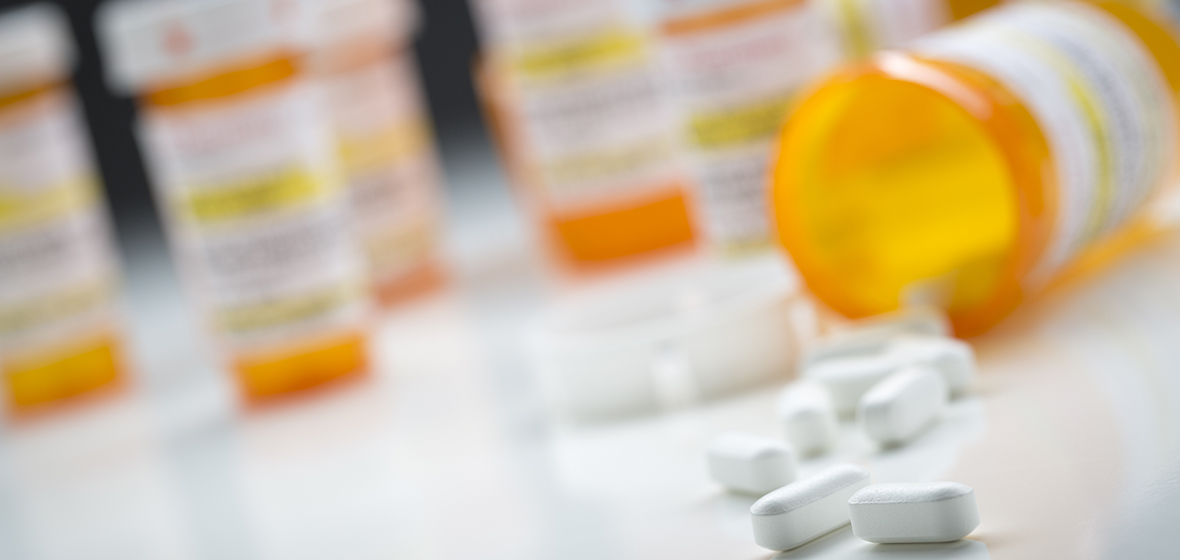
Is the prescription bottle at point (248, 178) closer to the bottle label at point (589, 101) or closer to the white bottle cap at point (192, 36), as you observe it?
the white bottle cap at point (192, 36)

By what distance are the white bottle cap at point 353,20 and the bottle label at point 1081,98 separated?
0.59 m

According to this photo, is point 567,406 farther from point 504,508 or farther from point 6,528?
point 6,528

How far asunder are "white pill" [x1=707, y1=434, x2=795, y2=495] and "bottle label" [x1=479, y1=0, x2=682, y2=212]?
61 cm

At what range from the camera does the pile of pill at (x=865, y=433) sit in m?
0.53

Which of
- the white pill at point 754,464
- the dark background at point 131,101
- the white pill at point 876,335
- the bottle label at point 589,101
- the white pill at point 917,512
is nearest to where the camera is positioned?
the white pill at point 917,512

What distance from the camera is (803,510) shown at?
0.56m

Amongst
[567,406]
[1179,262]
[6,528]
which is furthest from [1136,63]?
[6,528]

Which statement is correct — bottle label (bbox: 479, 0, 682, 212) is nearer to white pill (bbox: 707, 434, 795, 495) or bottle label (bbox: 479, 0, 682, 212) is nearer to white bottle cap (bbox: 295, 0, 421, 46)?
white bottle cap (bbox: 295, 0, 421, 46)

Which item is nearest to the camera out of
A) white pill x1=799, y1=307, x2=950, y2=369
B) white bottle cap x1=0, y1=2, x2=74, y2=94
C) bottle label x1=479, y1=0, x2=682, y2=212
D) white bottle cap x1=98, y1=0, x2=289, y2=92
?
white pill x1=799, y1=307, x2=950, y2=369

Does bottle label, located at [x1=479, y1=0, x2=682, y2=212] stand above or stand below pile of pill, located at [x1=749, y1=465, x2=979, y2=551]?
above

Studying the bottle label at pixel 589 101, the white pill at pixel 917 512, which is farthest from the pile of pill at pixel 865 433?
the bottle label at pixel 589 101

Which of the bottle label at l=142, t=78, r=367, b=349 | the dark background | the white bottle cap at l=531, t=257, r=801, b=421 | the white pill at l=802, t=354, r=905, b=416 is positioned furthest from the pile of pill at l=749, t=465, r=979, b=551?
the dark background

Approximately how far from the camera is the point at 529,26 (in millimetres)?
1201

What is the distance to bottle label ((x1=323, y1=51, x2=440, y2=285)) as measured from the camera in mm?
1250
